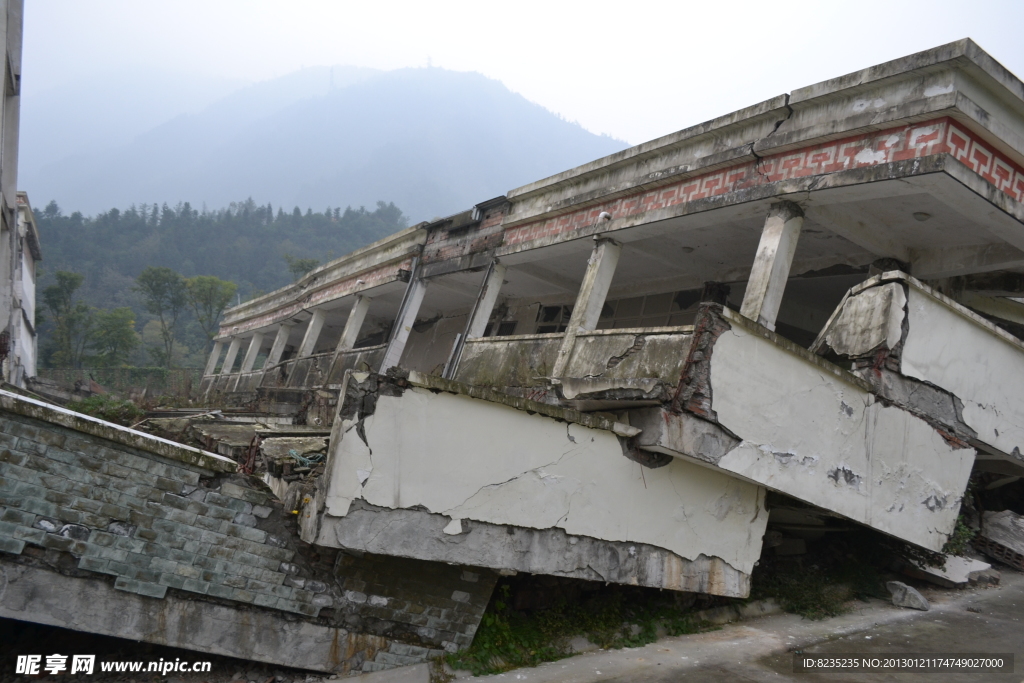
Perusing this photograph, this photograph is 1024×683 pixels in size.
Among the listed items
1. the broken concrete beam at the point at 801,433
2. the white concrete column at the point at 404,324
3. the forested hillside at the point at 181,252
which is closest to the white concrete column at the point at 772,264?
the broken concrete beam at the point at 801,433

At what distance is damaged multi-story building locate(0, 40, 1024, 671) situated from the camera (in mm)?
4285

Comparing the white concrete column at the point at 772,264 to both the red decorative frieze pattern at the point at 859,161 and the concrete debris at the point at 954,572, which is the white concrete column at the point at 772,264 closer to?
the red decorative frieze pattern at the point at 859,161

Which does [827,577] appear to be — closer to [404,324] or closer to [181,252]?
[404,324]

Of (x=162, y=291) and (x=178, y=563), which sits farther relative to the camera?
(x=162, y=291)

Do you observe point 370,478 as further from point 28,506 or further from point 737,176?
point 737,176

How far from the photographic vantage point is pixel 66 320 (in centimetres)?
3578

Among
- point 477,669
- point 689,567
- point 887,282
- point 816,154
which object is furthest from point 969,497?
point 477,669

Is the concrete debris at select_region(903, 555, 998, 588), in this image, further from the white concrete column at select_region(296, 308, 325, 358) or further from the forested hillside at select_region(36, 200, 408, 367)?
the forested hillside at select_region(36, 200, 408, 367)

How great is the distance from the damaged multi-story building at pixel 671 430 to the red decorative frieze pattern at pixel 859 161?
20mm

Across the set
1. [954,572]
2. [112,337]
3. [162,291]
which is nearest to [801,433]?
[954,572]

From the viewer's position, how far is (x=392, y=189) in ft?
631

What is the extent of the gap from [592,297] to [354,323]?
6.68 meters

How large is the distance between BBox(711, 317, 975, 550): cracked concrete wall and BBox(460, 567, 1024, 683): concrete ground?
0.70 metres

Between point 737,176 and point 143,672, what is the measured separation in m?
6.01
